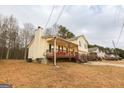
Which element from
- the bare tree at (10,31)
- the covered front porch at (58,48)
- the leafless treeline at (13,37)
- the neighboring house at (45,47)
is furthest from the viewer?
the bare tree at (10,31)

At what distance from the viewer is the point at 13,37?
1341cm

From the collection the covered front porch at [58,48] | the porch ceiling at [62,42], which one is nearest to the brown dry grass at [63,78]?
the covered front porch at [58,48]

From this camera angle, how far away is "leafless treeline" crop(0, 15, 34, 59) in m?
12.2

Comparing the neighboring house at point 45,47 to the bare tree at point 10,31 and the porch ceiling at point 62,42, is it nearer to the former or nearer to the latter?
the porch ceiling at point 62,42

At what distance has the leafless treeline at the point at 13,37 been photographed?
40.2ft

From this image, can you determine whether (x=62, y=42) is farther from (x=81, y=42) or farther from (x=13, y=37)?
(x=13, y=37)

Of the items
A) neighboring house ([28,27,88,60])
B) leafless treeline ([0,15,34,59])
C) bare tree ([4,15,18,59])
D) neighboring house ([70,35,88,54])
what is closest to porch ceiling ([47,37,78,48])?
neighboring house ([28,27,88,60])

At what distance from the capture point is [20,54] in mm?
14977

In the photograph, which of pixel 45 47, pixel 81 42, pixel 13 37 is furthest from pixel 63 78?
pixel 13 37

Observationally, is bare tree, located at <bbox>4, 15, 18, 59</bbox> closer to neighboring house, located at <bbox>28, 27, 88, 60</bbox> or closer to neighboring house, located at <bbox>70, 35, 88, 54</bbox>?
neighboring house, located at <bbox>28, 27, 88, 60</bbox>

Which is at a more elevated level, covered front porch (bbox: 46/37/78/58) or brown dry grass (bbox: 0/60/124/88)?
covered front porch (bbox: 46/37/78/58)
